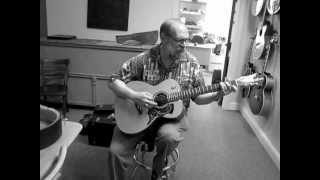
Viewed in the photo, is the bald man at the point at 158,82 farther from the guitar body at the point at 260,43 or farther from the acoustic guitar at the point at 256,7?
the acoustic guitar at the point at 256,7

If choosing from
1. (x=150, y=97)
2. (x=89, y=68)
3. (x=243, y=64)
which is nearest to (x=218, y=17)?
(x=243, y=64)

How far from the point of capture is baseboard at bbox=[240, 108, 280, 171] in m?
2.16

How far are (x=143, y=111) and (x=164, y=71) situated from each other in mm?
299

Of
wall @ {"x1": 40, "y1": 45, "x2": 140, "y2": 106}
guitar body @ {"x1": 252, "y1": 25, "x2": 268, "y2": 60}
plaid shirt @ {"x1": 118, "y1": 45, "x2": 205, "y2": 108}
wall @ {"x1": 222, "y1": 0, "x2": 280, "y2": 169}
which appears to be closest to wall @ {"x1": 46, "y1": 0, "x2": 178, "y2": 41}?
wall @ {"x1": 40, "y1": 45, "x2": 140, "y2": 106}

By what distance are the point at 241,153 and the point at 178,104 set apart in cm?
119

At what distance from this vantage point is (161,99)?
145cm

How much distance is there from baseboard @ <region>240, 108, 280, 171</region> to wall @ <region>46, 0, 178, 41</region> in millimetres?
1599

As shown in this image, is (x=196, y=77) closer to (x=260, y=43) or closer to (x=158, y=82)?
(x=158, y=82)

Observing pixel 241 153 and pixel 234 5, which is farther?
pixel 234 5

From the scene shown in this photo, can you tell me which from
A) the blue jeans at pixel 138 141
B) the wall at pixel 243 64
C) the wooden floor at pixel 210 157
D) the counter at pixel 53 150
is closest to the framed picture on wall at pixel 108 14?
the wooden floor at pixel 210 157
